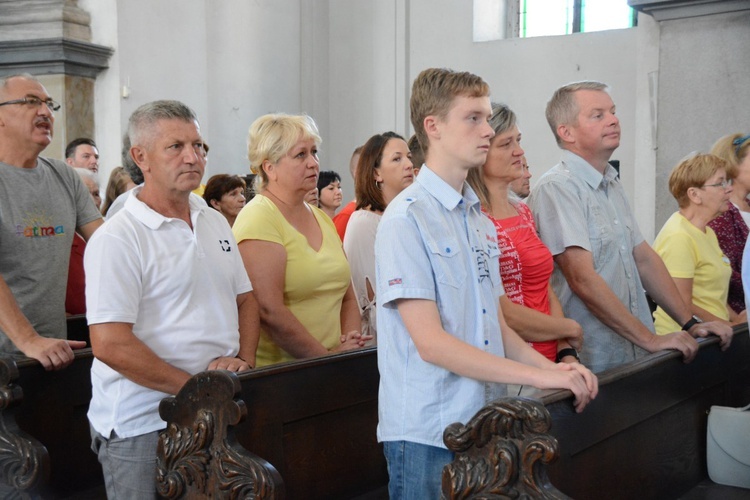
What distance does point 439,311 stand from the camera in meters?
2.29

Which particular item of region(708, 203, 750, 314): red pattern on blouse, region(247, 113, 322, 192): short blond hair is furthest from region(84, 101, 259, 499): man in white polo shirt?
region(708, 203, 750, 314): red pattern on blouse

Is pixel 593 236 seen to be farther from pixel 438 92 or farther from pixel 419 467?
pixel 419 467

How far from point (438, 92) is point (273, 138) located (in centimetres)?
122

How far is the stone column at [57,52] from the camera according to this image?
7871mm

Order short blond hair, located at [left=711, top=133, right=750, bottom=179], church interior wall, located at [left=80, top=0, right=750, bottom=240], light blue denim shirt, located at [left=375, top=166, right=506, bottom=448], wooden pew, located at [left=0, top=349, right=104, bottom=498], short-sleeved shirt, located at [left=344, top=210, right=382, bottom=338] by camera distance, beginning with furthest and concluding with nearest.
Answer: church interior wall, located at [left=80, top=0, right=750, bottom=240] < short blond hair, located at [left=711, top=133, right=750, bottom=179] < short-sleeved shirt, located at [left=344, top=210, right=382, bottom=338] < wooden pew, located at [left=0, top=349, right=104, bottom=498] < light blue denim shirt, located at [left=375, top=166, right=506, bottom=448]

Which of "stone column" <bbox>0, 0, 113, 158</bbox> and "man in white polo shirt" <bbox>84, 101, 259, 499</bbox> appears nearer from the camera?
"man in white polo shirt" <bbox>84, 101, 259, 499</bbox>

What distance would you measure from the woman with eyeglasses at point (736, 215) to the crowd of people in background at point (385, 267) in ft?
0.90

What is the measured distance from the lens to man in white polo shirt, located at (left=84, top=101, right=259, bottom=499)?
2.61m

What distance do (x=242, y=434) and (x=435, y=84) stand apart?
113 centimetres

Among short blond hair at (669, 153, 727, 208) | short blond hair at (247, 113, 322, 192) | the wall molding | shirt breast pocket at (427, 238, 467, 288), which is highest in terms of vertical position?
the wall molding

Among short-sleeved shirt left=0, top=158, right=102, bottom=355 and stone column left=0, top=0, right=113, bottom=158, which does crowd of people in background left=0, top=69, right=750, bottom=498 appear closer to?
short-sleeved shirt left=0, top=158, right=102, bottom=355

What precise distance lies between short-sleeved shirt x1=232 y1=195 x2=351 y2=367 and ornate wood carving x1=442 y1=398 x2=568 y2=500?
1.33 meters

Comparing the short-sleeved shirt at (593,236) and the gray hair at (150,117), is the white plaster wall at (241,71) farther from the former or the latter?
the gray hair at (150,117)

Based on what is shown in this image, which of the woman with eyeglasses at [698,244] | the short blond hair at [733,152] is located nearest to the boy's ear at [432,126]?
the woman with eyeglasses at [698,244]
